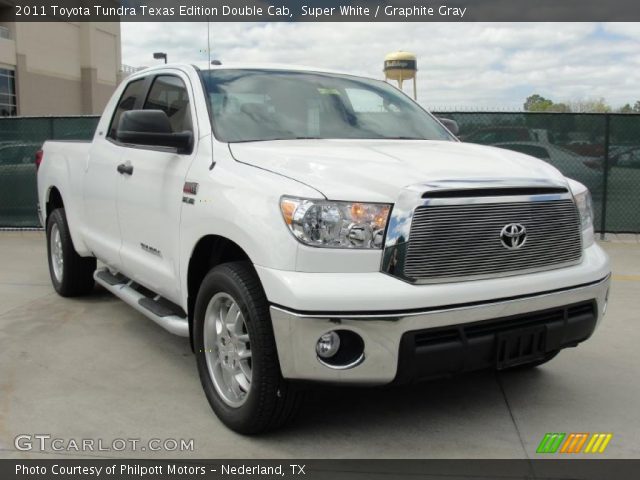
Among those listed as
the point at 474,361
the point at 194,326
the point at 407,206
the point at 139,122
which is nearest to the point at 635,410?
the point at 474,361

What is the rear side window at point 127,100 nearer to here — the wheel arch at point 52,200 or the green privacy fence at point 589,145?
the wheel arch at point 52,200

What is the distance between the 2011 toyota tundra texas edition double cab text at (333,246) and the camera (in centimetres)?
309

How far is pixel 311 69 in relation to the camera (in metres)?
4.98

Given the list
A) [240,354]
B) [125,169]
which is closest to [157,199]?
[125,169]

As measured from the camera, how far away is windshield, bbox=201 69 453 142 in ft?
13.8

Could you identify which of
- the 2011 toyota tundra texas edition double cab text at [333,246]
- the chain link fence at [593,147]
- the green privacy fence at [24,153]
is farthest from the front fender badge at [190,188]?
the green privacy fence at [24,153]

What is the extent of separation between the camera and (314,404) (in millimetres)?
3988

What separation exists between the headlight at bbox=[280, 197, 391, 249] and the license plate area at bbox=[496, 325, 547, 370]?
2.57ft

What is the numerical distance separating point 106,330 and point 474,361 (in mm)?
3216

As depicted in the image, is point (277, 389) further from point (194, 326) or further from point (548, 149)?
point (548, 149)

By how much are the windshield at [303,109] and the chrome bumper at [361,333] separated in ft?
4.60

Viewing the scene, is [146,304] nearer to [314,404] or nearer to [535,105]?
[314,404]

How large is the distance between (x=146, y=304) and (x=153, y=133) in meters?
1.21

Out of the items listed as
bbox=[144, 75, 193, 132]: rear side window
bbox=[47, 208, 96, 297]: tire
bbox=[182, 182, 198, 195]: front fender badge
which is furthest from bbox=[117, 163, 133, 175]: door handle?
bbox=[47, 208, 96, 297]: tire
